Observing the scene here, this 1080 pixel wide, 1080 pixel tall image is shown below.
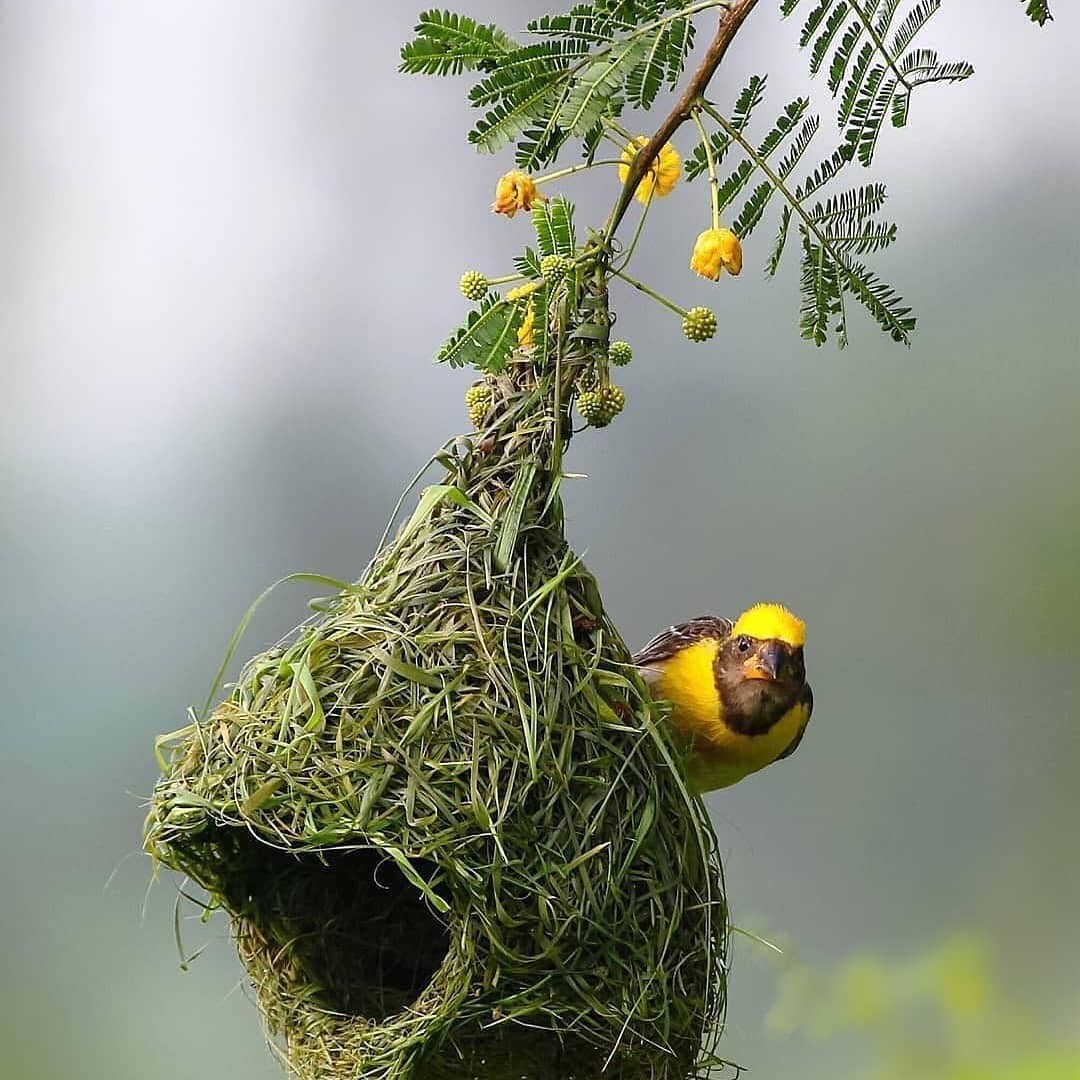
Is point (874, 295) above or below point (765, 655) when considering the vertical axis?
above

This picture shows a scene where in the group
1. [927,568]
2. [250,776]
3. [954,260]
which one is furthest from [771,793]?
[250,776]

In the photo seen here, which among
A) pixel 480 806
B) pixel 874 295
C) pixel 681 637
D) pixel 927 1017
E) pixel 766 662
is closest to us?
pixel 480 806

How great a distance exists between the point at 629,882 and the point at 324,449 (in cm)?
143

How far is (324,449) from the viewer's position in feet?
7.94

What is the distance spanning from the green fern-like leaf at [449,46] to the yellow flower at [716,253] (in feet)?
0.71

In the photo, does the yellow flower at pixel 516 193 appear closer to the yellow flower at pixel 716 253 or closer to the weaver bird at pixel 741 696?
the yellow flower at pixel 716 253

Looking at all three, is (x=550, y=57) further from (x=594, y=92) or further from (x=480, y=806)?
(x=480, y=806)

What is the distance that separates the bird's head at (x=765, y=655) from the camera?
1.41 m

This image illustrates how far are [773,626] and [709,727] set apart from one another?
119 mm

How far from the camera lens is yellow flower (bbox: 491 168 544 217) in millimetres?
1209

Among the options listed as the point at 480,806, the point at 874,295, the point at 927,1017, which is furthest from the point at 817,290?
the point at 927,1017

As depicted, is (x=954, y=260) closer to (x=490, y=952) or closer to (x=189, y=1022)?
(x=490, y=952)

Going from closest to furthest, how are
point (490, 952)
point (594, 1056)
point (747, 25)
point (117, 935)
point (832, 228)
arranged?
point (490, 952), point (594, 1056), point (832, 228), point (747, 25), point (117, 935)

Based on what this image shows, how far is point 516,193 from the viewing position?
121 cm
